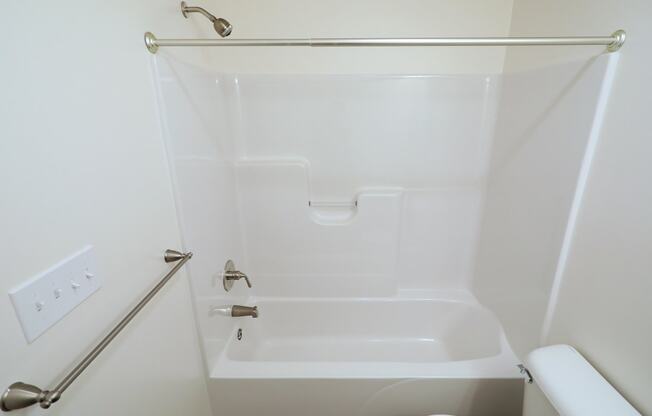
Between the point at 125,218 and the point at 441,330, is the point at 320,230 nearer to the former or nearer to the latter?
the point at 441,330

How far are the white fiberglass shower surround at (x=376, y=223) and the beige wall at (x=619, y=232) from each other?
0.21 feet

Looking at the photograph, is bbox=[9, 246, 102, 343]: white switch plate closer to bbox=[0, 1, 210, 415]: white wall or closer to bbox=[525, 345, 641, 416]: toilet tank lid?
bbox=[0, 1, 210, 415]: white wall

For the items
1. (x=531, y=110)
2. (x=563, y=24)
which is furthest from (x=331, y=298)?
(x=563, y=24)

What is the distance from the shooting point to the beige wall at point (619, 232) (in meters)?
0.80

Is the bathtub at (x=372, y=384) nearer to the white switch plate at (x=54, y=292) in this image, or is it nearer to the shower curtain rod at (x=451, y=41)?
the white switch plate at (x=54, y=292)

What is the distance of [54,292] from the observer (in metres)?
0.59

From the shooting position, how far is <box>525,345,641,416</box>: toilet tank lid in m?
0.77

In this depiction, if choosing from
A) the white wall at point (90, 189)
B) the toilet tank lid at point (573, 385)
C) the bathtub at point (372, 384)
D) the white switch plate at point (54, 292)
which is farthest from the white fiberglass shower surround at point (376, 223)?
the white switch plate at point (54, 292)

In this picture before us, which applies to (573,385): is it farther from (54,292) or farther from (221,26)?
(221,26)

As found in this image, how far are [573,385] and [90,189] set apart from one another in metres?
1.30

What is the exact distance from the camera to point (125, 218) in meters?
0.80

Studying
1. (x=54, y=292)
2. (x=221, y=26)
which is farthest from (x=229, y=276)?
(x=221, y=26)

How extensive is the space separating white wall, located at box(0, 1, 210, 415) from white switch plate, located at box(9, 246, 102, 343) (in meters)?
0.01

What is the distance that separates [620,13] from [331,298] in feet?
5.64
